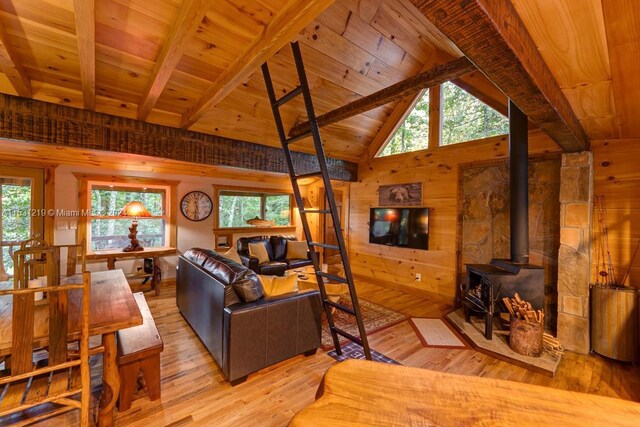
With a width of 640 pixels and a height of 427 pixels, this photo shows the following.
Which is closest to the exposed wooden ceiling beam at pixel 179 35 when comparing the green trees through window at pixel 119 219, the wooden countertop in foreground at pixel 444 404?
the wooden countertop in foreground at pixel 444 404

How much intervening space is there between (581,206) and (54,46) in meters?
4.81

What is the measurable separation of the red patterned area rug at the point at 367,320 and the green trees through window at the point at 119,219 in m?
3.46

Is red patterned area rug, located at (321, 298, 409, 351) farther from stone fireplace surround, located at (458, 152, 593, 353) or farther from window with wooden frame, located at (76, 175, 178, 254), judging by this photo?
window with wooden frame, located at (76, 175, 178, 254)

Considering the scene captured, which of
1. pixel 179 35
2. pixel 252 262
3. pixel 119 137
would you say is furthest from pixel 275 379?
pixel 119 137

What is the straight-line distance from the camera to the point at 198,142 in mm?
3211

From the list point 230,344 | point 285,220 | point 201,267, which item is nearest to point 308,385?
point 230,344

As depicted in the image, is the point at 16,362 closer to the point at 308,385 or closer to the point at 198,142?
the point at 308,385

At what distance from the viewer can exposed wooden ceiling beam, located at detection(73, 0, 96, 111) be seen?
1.20 meters

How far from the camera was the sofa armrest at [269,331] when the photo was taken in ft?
6.76

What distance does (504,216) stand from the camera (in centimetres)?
361

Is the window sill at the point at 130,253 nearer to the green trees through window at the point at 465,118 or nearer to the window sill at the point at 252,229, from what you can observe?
the window sill at the point at 252,229

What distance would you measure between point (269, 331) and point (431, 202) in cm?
333

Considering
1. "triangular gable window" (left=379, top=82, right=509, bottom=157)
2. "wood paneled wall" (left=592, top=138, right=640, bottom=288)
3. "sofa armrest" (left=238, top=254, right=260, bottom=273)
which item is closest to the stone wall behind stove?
"wood paneled wall" (left=592, top=138, right=640, bottom=288)

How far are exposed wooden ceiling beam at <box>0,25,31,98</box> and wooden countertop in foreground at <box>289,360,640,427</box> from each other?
8.30ft
